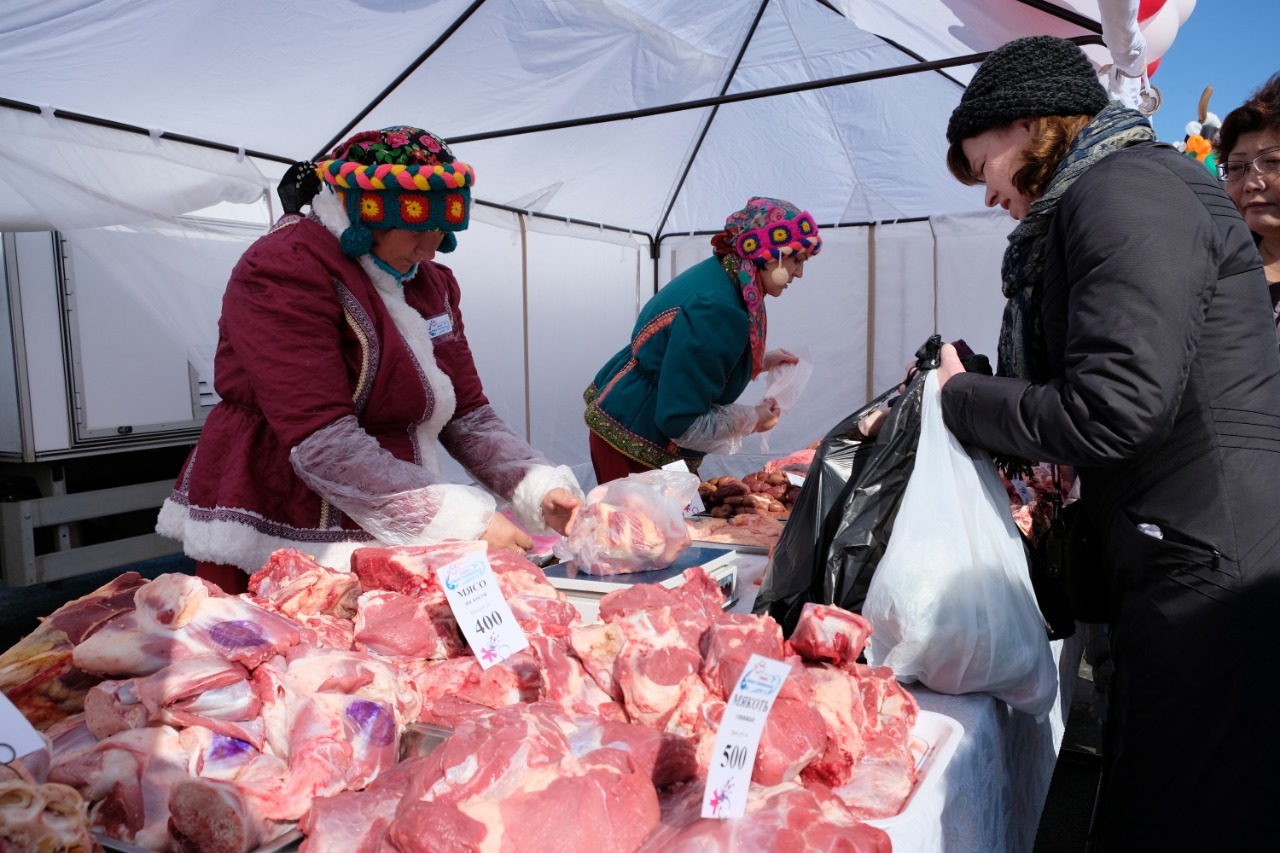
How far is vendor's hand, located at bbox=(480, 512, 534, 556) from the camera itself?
2168 mm

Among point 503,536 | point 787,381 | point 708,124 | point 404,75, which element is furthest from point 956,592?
point 708,124

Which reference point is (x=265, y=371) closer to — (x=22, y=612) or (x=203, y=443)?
(x=203, y=443)

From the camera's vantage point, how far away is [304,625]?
1.62m

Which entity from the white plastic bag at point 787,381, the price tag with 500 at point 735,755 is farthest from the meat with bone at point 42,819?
the white plastic bag at point 787,381

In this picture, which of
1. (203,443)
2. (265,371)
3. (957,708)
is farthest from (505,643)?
(203,443)

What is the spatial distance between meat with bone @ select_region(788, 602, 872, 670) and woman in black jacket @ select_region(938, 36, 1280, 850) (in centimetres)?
50

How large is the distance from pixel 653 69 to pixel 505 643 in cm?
448

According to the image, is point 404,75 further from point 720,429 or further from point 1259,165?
point 1259,165

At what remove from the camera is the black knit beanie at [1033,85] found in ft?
5.48

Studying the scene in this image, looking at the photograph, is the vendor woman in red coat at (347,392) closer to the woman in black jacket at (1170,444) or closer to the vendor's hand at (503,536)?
the vendor's hand at (503,536)

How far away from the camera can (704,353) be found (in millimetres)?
3688

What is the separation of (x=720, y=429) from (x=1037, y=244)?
2.27 meters

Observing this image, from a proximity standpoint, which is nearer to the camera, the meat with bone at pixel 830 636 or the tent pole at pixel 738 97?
the meat with bone at pixel 830 636

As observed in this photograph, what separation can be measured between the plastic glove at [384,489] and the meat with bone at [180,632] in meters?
0.61
